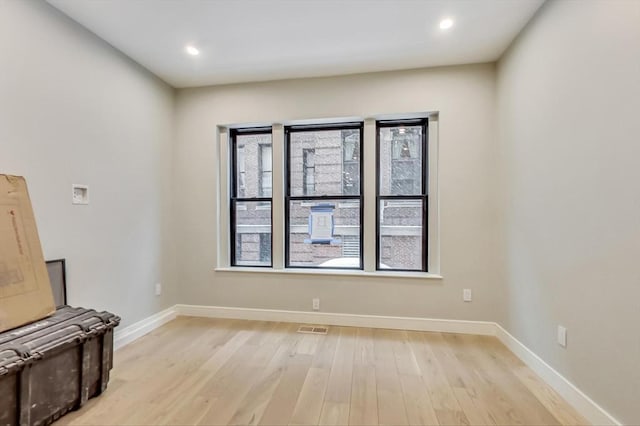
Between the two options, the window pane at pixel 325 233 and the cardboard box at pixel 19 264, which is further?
the window pane at pixel 325 233

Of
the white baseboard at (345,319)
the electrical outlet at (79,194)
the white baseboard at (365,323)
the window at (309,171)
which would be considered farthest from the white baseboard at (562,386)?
the electrical outlet at (79,194)

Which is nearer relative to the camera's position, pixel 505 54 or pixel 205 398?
pixel 205 398

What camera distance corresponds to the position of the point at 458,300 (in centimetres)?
301

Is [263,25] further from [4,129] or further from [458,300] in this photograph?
[458,300]

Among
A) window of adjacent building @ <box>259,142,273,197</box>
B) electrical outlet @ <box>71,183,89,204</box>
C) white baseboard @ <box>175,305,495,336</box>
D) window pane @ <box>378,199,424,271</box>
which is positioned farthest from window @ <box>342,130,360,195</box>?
electrical outlet @ <box>71,183,89,204</box>

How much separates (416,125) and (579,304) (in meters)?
2.22

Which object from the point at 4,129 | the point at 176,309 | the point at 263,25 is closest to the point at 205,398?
the point at 176,309

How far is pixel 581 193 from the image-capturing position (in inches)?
70.3

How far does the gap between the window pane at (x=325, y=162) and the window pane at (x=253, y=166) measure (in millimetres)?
304

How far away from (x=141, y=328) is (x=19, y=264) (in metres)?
1.44

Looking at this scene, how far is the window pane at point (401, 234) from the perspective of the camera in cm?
325

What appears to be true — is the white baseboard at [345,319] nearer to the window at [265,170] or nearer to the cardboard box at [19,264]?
the window at [265,170]

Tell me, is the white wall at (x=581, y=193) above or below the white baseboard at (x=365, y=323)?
above

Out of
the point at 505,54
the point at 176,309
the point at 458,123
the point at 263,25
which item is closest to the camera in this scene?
the point at 263,25
